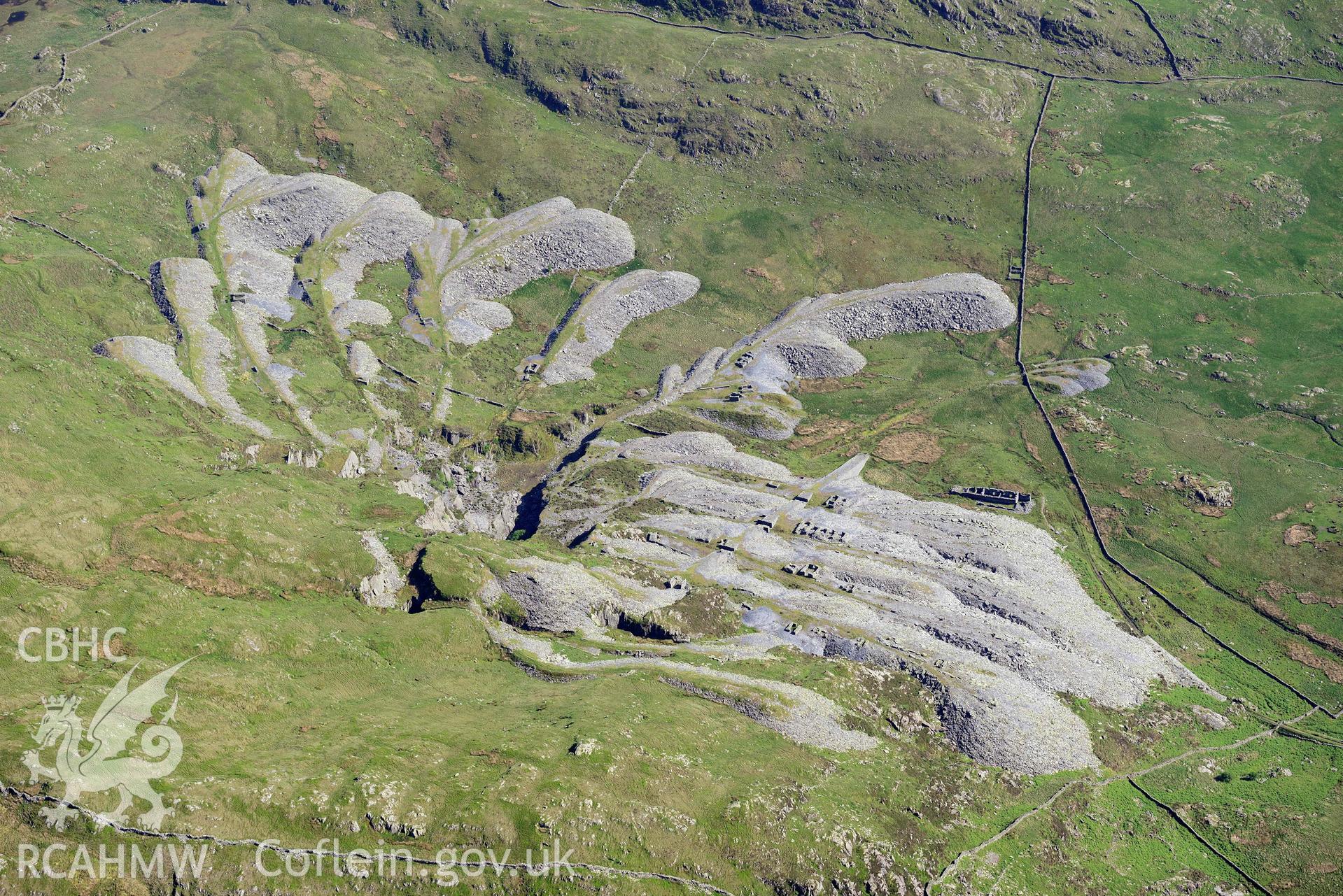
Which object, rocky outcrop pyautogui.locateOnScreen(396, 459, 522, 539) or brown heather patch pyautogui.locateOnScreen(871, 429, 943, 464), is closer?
rocky outcrop pyautogui.locateOnScreen(396, 459, 522, 539)

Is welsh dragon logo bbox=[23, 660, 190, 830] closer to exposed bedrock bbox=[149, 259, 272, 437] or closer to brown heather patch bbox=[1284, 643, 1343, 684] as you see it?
exposed bedrock bbox=[149, 259, 272, 437]

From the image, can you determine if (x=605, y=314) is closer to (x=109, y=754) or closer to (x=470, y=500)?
(x=470, y=500)

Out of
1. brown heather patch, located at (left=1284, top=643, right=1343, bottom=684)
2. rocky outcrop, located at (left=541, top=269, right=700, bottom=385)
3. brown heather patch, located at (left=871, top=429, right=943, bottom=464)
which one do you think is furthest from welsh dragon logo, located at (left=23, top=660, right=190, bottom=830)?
brown heather patch, located at (left=1284, top=643, right=1343, bottom=684)

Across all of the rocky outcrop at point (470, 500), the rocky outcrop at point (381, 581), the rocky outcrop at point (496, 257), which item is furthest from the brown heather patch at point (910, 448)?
the rocky outcrop at point (381, 581)

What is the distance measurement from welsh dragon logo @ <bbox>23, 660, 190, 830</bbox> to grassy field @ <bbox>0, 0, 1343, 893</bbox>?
1445mm

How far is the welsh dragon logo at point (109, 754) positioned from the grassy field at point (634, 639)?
4.74 feet

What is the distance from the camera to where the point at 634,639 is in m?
112

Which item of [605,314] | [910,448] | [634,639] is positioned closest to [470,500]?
[634,639]

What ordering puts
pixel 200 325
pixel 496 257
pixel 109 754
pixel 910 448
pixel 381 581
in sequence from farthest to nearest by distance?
pixel 496 257 → pixel 910 448 → pixel 200 325 → pixel 381 581 → pixel 109 754

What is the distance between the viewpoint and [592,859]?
238 ft

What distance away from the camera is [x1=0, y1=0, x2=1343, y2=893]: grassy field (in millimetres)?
76750

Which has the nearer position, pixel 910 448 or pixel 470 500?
pixel 470 500

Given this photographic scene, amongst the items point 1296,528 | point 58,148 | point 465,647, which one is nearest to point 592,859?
point 465,647

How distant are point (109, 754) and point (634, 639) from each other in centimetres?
5897
